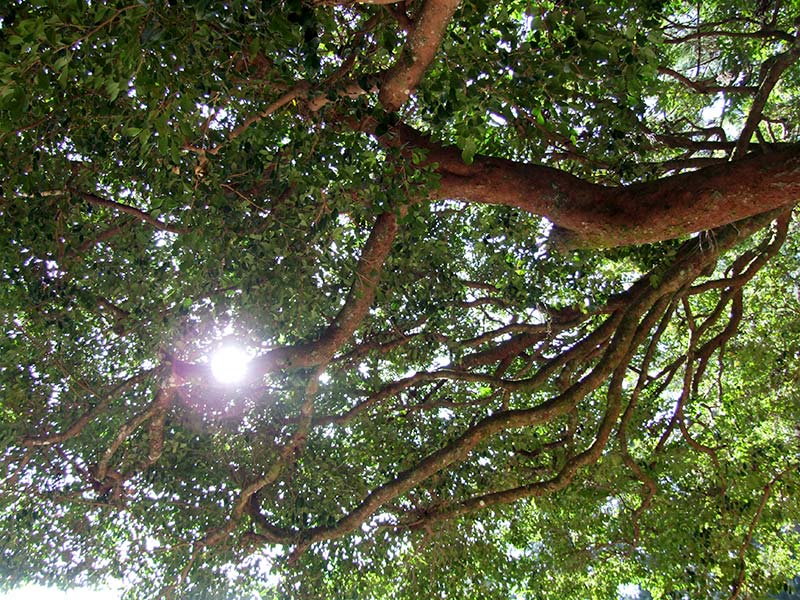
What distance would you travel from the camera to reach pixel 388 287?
613 centimetres

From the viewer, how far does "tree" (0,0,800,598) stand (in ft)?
12.7

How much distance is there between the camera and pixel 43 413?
7.17 m

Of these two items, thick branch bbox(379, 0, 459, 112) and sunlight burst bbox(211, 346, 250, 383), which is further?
sunlight burst bbox(211, 346, 250, 383)

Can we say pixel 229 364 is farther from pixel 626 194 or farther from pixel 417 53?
pixel 626 194

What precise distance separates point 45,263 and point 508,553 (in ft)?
27.8

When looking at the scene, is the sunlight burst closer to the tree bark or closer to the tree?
the tree

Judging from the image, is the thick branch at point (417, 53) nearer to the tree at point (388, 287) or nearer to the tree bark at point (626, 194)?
the tree at point (388, 287)

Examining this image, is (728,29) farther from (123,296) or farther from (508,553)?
(508,553)

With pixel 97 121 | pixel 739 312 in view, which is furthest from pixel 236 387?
pixel 739 312

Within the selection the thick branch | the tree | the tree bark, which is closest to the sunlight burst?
the tree

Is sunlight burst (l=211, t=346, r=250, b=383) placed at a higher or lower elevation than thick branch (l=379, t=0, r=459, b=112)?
lower

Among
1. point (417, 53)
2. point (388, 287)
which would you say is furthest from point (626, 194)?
point (388, 287)

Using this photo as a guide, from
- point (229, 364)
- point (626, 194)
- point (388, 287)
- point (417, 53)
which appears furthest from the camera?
point (388, 287)

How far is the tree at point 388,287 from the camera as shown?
→ 3869mm
